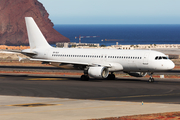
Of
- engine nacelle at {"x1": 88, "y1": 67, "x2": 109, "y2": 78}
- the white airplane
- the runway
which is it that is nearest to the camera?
the runway

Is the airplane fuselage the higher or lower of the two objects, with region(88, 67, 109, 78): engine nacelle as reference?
higher

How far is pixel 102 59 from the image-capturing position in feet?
160

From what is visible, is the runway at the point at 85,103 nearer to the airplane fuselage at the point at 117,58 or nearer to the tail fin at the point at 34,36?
the airplane fuselage at the point at 117,58

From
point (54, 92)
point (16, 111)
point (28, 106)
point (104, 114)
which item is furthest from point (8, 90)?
point (104, 114)

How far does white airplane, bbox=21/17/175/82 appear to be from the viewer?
4528 cm

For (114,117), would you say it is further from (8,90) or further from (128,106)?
(8,90)

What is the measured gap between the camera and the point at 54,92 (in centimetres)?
3481

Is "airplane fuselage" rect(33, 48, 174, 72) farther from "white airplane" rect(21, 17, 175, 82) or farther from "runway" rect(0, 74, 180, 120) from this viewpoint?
"runway" rect(0, 74, 180, 120)

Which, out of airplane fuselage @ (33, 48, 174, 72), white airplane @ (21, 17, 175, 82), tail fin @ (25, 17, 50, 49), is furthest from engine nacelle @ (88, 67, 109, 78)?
tail fin @ (25, 17, 50, 49)

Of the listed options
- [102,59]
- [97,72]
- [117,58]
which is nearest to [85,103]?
[97,72]

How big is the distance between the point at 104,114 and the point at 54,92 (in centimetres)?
1395

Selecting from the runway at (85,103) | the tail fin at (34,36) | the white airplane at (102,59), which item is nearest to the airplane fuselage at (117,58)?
the white airplane at (102,59)

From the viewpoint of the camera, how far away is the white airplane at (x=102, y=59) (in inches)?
1783

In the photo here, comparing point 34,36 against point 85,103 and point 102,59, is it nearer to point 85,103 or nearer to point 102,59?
point 102,59
